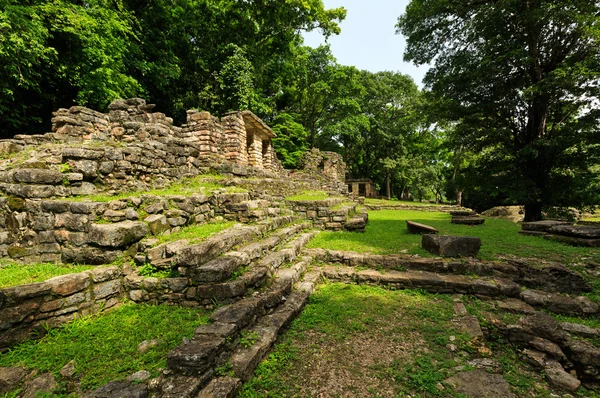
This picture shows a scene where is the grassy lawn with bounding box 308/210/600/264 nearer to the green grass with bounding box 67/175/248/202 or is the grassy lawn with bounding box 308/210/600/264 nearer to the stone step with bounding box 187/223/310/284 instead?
the stone step with bounding box 187/223/310/284

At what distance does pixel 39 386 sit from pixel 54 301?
1.07m

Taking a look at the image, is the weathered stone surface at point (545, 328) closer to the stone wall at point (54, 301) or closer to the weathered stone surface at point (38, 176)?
the stone wall at point (54, 301)

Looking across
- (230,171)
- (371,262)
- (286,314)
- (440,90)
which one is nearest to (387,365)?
(286,314)

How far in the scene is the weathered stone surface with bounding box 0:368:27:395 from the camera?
1994mm

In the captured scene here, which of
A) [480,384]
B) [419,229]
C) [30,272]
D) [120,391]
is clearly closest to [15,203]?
[30,272]

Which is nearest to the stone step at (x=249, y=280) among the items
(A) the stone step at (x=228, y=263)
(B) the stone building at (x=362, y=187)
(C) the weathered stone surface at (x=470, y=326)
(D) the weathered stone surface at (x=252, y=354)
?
(A) the stone step at (x=228, y=263)

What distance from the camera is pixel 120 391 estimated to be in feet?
6.34

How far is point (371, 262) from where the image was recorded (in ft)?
16.7

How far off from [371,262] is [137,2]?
802 inches

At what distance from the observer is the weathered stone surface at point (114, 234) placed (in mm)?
3520

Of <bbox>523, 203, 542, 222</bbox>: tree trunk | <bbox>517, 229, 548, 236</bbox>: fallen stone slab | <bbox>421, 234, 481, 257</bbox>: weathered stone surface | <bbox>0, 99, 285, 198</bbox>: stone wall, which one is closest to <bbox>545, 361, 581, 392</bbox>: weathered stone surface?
<bbox>421, 234, 481, 257</bbox>: weathered stone surface

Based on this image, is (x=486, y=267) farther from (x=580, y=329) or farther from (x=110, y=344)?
(x=110, y=344)

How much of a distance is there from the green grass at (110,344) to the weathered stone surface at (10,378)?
0.08m

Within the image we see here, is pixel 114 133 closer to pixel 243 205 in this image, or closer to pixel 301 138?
pixel 243 205
